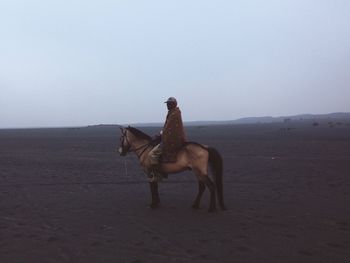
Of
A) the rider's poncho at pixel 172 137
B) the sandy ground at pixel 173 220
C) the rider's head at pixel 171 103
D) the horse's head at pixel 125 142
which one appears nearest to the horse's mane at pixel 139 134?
the horse's head at pixel 125 142

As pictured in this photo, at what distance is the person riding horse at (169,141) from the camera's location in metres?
10.9

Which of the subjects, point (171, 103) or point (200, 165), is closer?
point (200, 165)

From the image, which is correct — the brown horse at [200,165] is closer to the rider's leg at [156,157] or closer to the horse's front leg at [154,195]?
the horse's front leg at [154,195]

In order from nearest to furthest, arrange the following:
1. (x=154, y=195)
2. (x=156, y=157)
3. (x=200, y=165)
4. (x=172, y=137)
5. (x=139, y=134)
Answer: (x=200, y=165)
(x=172, y=137)
(x=156, y=157)
(x=154, y=195)
(x=139, y=134)

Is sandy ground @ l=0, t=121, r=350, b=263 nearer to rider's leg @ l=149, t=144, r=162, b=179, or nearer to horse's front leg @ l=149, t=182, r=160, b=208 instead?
horse's front leg @ l=149, t=182, r=160, b=208

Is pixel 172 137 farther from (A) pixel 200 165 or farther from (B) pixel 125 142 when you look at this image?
(B) pixel 125 142

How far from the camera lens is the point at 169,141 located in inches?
428

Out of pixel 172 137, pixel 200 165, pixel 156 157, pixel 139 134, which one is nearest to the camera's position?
pixel 200 165

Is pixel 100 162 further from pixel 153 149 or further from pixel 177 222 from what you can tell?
pixel 177 222

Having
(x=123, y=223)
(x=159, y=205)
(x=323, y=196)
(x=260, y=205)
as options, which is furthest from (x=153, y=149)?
(x=323, y=196)

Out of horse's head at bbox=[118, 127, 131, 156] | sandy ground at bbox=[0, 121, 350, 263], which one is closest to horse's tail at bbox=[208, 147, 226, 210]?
sandy ground at bbox=[0, 121, 350, 263]

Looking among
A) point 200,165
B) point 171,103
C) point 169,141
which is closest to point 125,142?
point 169,141

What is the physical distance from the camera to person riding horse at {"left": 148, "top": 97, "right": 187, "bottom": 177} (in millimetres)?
10875

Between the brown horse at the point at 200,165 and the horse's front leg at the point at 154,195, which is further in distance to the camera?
the horse's front leg at the point at 154,195
